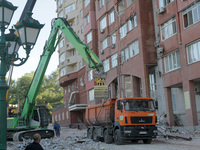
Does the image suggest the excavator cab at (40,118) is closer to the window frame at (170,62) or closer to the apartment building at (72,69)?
the window frame at (170,62)

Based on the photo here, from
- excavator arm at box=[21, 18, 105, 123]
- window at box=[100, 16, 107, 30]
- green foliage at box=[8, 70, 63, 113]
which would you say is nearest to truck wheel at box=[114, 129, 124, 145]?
excavator arm at box=[21, 18, 105, 123]

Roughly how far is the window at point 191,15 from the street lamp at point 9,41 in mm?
16959

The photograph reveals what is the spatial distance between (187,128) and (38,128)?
12.0 metres

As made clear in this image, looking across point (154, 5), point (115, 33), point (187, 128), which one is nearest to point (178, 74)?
point (187, 128)

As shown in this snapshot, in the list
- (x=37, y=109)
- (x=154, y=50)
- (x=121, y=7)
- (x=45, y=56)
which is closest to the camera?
(x=45, y=56)

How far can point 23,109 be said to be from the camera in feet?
75.9

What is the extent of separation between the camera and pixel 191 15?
23.4 m

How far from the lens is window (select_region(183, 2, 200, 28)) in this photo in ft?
73.9

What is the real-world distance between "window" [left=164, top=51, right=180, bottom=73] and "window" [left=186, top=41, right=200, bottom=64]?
5.45 feet

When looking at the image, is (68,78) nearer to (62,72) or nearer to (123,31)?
(62,72)

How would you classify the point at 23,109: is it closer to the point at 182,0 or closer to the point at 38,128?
the point at 38,128

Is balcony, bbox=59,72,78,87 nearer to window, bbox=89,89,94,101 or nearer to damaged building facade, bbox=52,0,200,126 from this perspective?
damaged building facade, bbox=52,0,200,126

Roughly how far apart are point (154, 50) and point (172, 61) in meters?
3.24

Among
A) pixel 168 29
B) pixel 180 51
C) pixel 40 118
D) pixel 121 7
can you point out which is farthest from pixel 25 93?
pixel 180 51
